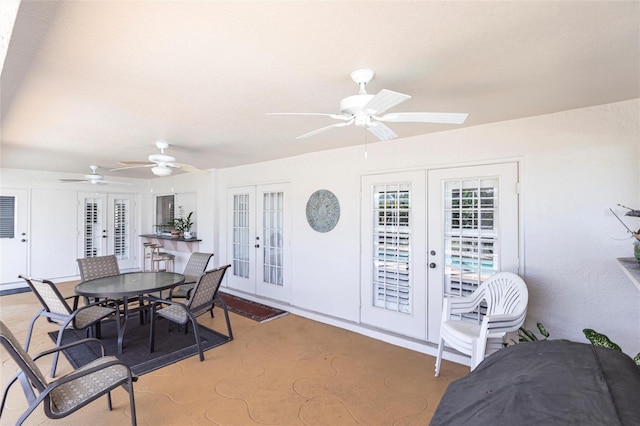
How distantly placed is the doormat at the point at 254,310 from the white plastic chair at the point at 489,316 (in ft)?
7.95

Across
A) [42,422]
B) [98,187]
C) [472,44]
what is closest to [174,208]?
[98,187]

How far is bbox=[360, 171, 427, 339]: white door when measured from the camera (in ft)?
11.3

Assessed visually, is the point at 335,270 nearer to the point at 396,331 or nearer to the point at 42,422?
the point at 396,331

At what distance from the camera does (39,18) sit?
4.51 feet

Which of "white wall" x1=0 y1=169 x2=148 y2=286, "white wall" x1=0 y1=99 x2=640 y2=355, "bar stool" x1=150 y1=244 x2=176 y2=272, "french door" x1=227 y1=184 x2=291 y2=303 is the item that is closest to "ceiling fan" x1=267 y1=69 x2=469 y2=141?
"white wall" x1=0 y1=99 x2=640 y2=355

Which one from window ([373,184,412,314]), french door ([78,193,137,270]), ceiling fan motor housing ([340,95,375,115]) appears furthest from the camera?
french door ([78,193,137,270])

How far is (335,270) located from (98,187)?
6005 millimetres

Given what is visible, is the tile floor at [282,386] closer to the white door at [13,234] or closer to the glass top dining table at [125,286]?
the glass top dining table at [125,286]

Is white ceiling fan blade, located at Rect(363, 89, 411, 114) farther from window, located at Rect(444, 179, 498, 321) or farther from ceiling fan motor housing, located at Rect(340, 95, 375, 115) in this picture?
window, located at Rect(444, 179, 498, 321)

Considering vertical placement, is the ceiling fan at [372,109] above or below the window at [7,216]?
above

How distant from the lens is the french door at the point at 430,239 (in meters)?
2.99

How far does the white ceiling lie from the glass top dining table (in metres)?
1.69

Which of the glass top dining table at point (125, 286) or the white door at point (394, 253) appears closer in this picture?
the glass top dining table at point (125, 286)

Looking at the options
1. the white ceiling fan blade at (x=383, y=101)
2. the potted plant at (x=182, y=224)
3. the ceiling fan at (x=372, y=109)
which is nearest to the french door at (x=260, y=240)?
the potted plant at (x=182, y=224)
